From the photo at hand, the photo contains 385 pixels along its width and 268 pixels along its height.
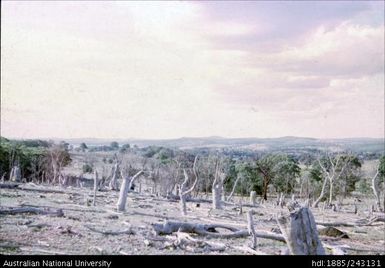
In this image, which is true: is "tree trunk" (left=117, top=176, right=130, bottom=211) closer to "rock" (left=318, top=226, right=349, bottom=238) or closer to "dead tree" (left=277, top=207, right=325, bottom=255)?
"rock" (left=318, top=226, right=349, bottom=238)

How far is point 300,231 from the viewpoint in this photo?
840 centimetres

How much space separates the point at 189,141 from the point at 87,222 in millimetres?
80128

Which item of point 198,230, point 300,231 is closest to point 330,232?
point 198,230

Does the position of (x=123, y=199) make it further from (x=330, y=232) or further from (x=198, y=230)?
(x=330, y=232)

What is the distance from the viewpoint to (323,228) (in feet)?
57.4

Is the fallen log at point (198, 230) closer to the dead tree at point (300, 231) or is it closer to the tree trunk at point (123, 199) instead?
the dead tree at point (300, 231)

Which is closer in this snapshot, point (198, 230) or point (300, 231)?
point (300, 231)

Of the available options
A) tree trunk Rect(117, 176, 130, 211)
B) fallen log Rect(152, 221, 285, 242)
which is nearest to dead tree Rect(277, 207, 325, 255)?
fallen log Rect(152, 221, 285, 242)

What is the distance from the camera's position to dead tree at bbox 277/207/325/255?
8352 mm

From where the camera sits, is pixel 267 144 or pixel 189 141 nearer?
pixel 267 144

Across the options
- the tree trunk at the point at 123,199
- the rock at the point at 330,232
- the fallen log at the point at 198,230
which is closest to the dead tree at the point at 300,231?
the fallen log at the point at 198,230
